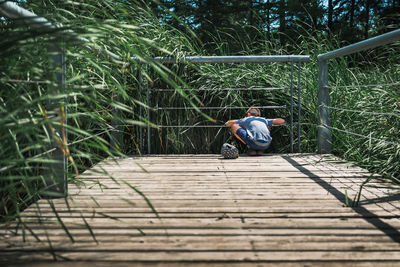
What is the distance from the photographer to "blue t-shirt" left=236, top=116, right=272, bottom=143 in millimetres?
3380

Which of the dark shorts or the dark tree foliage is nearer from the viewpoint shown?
the dark shorts

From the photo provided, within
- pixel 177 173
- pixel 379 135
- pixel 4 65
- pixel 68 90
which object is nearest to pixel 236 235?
pixel 68 90

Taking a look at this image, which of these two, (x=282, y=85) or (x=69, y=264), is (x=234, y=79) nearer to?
Answer: (x=282, y=85)

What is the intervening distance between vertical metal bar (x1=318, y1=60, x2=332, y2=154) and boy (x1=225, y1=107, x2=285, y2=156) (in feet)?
1.16

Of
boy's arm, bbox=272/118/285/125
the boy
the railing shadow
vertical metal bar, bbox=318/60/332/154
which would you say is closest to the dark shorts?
the boy

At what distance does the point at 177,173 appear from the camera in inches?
107

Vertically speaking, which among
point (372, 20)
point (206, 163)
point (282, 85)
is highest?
point (372, 20)

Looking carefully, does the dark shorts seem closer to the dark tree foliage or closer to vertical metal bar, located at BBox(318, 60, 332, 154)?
vertical metal bar, located at BBox(318, 60, 332, 154)

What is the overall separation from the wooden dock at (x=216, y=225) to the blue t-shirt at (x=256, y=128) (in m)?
0.89

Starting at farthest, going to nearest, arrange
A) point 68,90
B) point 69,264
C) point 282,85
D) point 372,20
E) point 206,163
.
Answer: point 372,20
point 282,85
point 206,163
point 68,90
point 69,264

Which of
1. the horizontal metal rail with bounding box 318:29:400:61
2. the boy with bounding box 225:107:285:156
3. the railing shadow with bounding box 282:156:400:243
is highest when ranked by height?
the horizontal metal rail with bounding box 318:29:400:61

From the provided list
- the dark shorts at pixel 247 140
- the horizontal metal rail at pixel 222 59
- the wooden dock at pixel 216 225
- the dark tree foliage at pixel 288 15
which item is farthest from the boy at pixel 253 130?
the dark tree foliage at pixel 288 15

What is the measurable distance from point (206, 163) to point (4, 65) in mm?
2020

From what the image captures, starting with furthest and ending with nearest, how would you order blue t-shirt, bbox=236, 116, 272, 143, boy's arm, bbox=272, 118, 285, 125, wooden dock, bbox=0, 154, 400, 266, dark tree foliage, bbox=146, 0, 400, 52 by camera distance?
1. dark tree foliage, bbox=146, 0, 400, 52
2. boy's arm, bbox=272, 118, 285, 125
3. blue t-shirt, bbox=236, 116, 272, 143
4. wooden dock, bbox=0, 154, 400, 266
